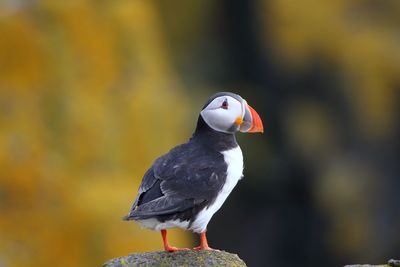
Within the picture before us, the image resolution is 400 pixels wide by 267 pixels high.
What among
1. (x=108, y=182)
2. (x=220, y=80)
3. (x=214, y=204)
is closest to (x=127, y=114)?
(x=108, y=182)

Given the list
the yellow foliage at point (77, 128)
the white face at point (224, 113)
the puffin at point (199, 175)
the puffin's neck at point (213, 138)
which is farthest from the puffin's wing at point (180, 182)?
the yellow foliage at point (77, 128)

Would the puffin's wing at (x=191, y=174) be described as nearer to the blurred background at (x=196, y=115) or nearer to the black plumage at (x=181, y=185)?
the black plumage at (x=181, y=185)

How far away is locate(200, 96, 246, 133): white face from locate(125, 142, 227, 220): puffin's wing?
0.76 feet

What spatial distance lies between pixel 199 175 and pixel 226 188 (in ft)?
0.63

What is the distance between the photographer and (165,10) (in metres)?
19.2

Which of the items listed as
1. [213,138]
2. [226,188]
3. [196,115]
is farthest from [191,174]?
[196,115]

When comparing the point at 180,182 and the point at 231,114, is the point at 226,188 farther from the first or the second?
the point at 231,114

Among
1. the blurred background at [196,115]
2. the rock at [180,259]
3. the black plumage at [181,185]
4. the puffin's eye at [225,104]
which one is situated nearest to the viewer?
the black plumage at [181,185]

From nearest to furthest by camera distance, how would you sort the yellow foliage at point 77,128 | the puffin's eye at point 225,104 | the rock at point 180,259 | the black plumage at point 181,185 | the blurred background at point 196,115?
1. the black plumage at point 181,185
2. the rock at point 180,259
3. the puffin's eye at point 225,104
4. the yellow foliage at point 77,128
5. the blurred background at point 196,115

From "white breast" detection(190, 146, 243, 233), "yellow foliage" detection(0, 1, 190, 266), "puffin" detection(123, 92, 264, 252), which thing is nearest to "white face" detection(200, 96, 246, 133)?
"puffin" detection(123, 92, 264, 252)

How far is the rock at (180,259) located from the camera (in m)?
7.24

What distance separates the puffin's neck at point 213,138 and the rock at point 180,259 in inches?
24.9

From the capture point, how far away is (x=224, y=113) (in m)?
7.61

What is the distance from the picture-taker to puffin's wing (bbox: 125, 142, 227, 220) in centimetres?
713
